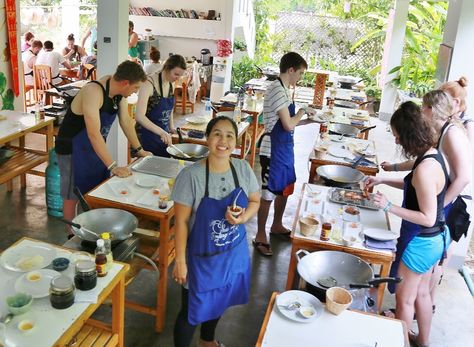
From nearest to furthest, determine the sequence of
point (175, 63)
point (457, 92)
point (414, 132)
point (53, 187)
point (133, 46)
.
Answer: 1. point (414, 132)
2. point (457, 92)
3. point (175, 63)
4. point (53, 187)
5. point (133, 46)

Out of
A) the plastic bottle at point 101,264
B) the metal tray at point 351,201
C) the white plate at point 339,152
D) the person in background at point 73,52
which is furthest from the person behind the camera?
the person in background at point 73,52

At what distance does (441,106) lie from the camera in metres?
3.37

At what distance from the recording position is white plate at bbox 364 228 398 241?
124 inches

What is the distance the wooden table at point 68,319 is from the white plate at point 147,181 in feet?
3.50

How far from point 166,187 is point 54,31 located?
38.5ft

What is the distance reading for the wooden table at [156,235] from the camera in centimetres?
339

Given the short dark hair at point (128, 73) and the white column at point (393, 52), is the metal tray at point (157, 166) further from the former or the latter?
the white column at point (393, 52)

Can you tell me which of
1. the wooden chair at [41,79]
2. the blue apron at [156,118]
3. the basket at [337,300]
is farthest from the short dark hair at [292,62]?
the wooden chair at [41,79]

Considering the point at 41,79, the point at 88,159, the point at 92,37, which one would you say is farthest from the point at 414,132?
the point at 92,37

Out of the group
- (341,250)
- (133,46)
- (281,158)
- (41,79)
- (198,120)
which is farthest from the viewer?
(133,46)

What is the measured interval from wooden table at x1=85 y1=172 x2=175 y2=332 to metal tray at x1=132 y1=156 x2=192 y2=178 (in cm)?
34

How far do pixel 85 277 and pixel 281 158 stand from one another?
2557 mm

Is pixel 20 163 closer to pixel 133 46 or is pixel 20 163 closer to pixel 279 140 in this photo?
pixel 279 140

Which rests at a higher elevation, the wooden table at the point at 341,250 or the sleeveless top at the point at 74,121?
the sleeveless top at the point at 74,121
